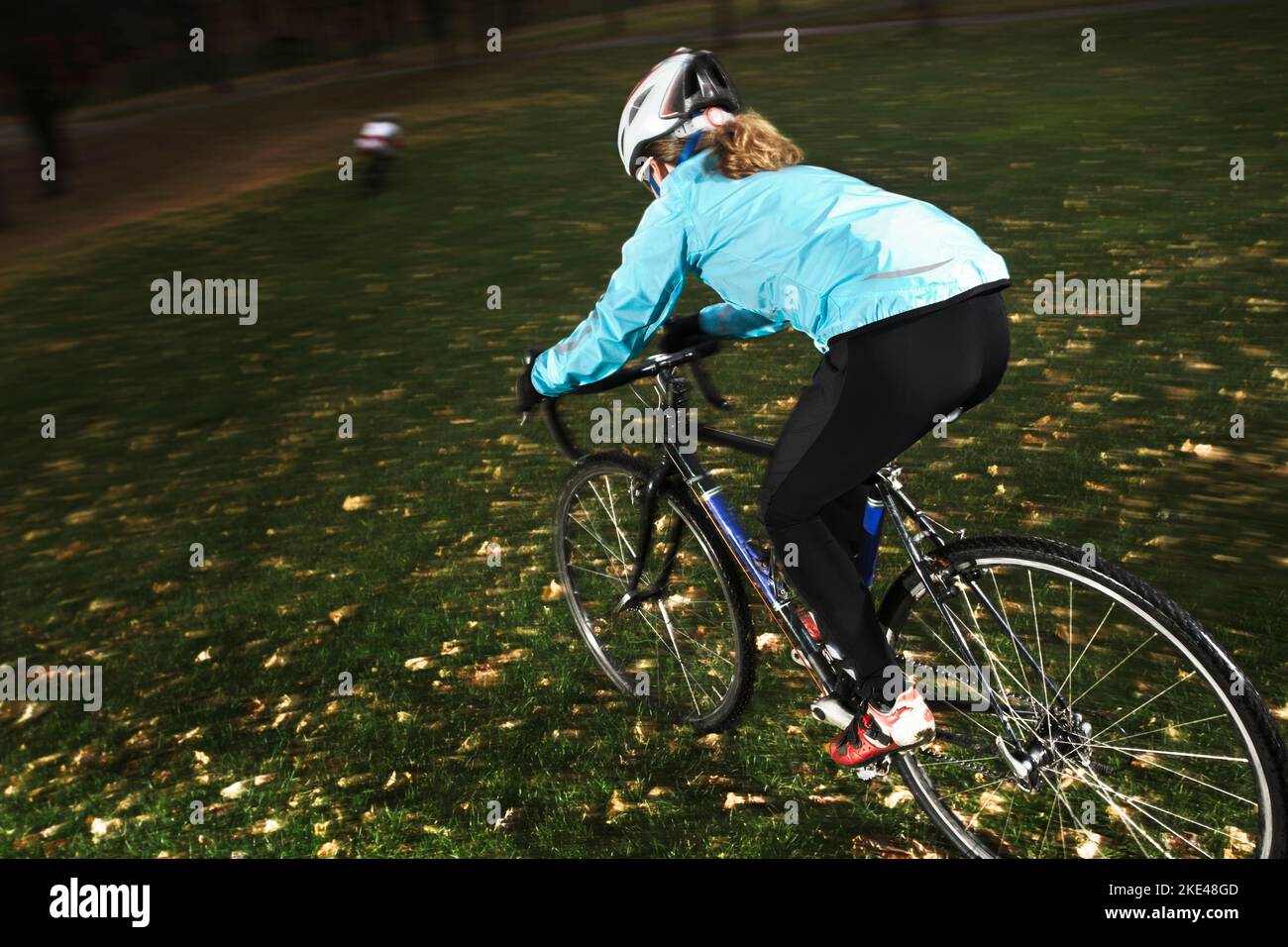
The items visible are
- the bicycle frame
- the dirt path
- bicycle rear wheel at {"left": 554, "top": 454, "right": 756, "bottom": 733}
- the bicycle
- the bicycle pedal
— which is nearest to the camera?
the bicycle

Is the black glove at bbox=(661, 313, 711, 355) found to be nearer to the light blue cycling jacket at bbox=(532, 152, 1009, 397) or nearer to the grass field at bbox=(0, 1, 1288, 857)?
the light blue cycling jacket at bbox=(532, 152, 1009, 397)

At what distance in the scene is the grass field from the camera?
3.90 metres

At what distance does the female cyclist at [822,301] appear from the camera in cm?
269

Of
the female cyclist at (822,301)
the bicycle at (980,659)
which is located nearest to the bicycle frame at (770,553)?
the bicycle at (980,659)

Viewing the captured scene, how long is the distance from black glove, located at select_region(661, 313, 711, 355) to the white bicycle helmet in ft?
1.81

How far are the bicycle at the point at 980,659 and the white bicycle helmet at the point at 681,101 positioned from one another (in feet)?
2.06

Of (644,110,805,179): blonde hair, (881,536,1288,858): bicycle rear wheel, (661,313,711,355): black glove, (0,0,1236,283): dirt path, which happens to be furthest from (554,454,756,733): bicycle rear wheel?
(0,0,1236,283): dirt path

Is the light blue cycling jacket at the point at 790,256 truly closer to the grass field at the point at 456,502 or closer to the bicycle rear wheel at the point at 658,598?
the bicycle rear wheel at the point at 658,598

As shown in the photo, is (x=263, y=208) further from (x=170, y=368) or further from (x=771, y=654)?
(x=771, y=654)

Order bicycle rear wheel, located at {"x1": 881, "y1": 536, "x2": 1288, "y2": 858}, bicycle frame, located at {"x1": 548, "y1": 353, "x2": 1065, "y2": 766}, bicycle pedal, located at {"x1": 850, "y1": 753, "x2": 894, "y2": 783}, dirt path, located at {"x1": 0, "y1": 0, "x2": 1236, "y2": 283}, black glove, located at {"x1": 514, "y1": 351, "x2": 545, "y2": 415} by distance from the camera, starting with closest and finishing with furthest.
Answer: bicycle rear wheel, located at {"x1": 881, "y1": 536, "x2": 1288, "y2": 858}, bicycle frame, located at {"x1": 548, "y1": 353, "x2": 1065, "y2": 766}, bicycle pedal, located at {"x1": 850, "y1": 753, "x2": 894, "y2": 783}, black glove, located at {"x1": 514, "y1": 351, "x2": 545, "y2": 415}, dirt path, located at {"x1": 0, "y1": 0, "x2": 1236, "y2": 283}

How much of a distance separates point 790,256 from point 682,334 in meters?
0.69

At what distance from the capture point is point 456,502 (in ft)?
20.2

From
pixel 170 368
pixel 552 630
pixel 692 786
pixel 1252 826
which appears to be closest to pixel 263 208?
pixel 170 368

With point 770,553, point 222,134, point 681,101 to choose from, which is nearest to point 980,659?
point 770,553
